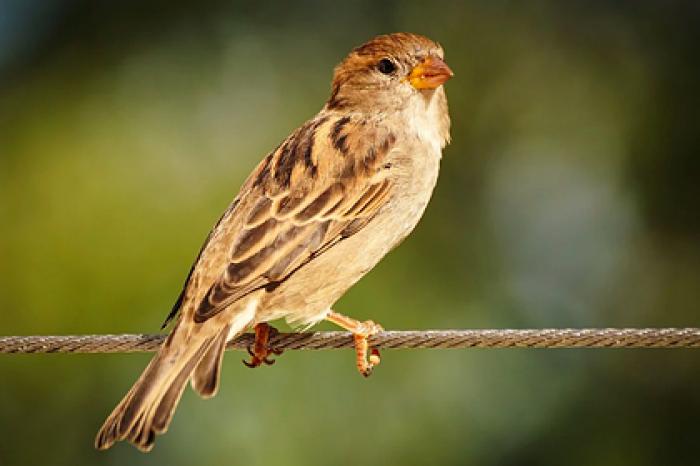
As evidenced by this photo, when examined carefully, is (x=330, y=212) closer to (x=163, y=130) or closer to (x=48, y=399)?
(x=48, y=399)

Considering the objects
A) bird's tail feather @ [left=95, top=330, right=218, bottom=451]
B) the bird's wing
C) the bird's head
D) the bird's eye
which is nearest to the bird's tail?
bird's tail feather @ [left=95, top=330, right=218, bottom=451]

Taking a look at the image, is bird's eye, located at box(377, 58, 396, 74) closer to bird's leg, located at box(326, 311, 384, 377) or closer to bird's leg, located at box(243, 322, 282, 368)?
bird's leg, located at box(326, 311, 384, 377)

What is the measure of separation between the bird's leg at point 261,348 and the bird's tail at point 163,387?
0.37 m

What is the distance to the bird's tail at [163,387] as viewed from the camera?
19.8ft

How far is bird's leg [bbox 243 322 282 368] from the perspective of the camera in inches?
266

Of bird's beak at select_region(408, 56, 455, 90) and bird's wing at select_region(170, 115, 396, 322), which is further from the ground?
bird's beak at select_region(408, 56, 455, 90)

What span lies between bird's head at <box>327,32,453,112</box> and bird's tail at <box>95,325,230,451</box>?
6.08 feet

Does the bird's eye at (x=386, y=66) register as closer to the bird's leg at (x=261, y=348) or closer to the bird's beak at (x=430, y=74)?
the bird's beak at (x=430, y=74)

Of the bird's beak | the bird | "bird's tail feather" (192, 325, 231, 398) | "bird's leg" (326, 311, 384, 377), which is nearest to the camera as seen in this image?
"bird's tail feather" (192, 325, 231, 398)

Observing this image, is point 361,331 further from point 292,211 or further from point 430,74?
point 430,74

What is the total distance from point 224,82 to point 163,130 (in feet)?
6.26

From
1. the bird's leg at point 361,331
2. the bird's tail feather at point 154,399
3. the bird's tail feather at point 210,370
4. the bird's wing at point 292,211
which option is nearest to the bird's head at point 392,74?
the bird's wing at point 292,211

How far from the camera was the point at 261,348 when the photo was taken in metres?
6.75

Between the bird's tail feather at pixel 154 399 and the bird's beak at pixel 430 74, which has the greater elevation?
the bird's beak at pixel 430 74
